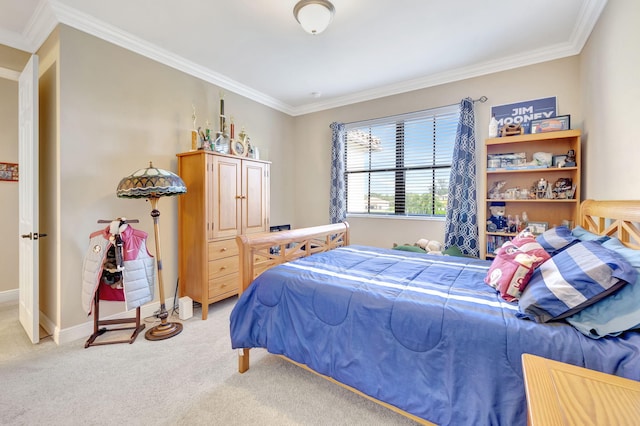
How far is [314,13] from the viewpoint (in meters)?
2.05

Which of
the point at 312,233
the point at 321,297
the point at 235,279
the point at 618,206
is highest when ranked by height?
the point at 618,206

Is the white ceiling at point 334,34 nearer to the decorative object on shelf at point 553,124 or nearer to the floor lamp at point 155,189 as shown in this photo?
the decorative object on shelf at point 553,124

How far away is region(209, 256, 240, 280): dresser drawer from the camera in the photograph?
2850 millimetres

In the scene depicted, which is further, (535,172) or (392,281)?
(535,172)

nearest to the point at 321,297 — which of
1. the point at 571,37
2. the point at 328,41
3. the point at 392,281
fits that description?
the point at 392,281

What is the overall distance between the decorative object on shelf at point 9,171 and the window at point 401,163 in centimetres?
Answer: 405

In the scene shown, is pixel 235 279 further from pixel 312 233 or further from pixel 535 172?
pixel 535 172

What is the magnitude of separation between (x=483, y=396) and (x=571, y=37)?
10.7 ft

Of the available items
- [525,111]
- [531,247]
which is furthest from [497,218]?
[531,247]

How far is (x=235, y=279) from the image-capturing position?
3.12m

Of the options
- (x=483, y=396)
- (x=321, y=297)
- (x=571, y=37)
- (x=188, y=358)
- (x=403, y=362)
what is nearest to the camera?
(x=483, y=396)

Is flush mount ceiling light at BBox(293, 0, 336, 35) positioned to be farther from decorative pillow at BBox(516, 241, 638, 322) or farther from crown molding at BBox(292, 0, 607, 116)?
decorative pillow at BBox(516, 241, 638, 322)

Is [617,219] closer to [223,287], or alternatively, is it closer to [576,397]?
[576,397]

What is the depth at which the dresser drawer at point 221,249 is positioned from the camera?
9.33 ft
